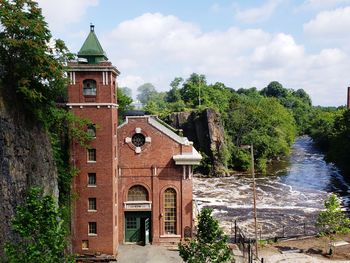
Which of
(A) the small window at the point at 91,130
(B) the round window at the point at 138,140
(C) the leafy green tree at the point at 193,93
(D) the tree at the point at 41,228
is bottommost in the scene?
(D) the tree at the point at 41,228

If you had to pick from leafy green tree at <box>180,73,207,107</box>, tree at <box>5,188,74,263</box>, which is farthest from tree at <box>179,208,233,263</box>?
leafy green tree at <box>180,73,207,107</box>

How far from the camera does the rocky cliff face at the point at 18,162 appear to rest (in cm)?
1844

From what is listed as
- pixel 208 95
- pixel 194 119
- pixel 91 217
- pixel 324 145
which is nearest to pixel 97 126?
pixel 91 217

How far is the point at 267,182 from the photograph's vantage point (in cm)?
6744

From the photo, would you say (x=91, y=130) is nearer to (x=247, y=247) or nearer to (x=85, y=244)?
(x=85, y=244)

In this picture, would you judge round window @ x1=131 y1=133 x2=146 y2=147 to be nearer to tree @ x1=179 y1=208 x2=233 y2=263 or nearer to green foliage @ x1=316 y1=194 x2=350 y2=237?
tree @ x1=179 y1=208 x2=233 y2=263

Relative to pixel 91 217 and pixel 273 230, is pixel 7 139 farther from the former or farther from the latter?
pixel 273 230

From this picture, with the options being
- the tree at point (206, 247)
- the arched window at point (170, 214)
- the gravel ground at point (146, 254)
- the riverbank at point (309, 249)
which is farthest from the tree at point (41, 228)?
the riverbank at point (309, 249)

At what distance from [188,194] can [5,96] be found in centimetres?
1615

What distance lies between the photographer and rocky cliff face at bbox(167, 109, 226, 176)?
77.9 metres

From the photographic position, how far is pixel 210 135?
78.8 meters

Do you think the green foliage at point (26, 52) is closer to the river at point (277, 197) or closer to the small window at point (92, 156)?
the small window at point (92, 156)

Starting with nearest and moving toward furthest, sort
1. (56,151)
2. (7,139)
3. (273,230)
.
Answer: (7,139)
(56,151)
(273,230)

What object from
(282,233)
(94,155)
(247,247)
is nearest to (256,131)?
(282,233)
